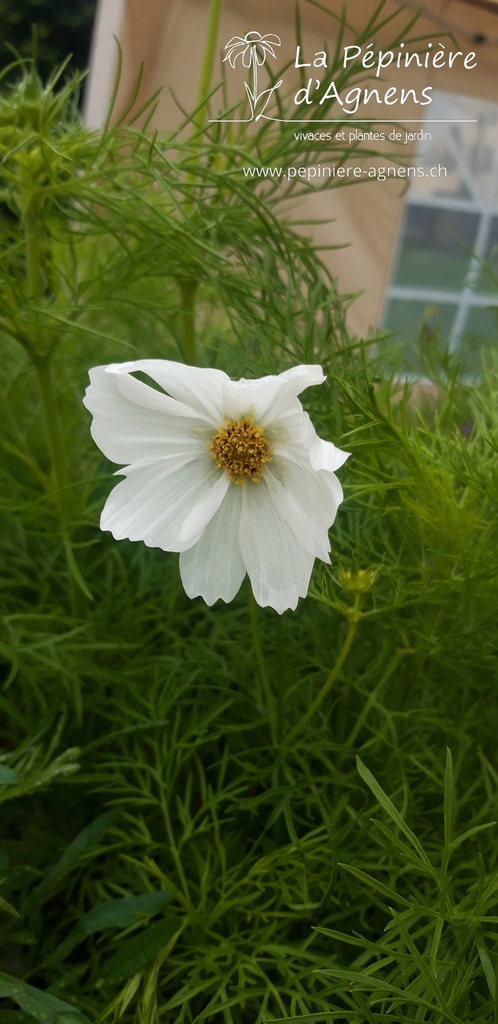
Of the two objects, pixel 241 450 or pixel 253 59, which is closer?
pixel 241 450

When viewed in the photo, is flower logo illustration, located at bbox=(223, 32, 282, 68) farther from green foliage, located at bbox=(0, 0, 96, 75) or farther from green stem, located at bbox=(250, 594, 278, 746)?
green foliage, located at bbox=(0, 0, 96, 75)

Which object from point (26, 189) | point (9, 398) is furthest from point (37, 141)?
point (9, 398)

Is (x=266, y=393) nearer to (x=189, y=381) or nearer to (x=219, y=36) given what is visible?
(x=189, y=381)

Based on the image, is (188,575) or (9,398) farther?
(9,398)

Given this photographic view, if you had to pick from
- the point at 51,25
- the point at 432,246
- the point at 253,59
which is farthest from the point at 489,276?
the point at 51,25

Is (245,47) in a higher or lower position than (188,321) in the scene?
higher

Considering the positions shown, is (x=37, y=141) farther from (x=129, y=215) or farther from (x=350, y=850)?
(x=350, y=850)

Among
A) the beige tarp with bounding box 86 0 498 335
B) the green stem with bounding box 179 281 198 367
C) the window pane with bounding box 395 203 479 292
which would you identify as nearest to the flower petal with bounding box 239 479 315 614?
the green stem with bounding box 179 281 198 367
